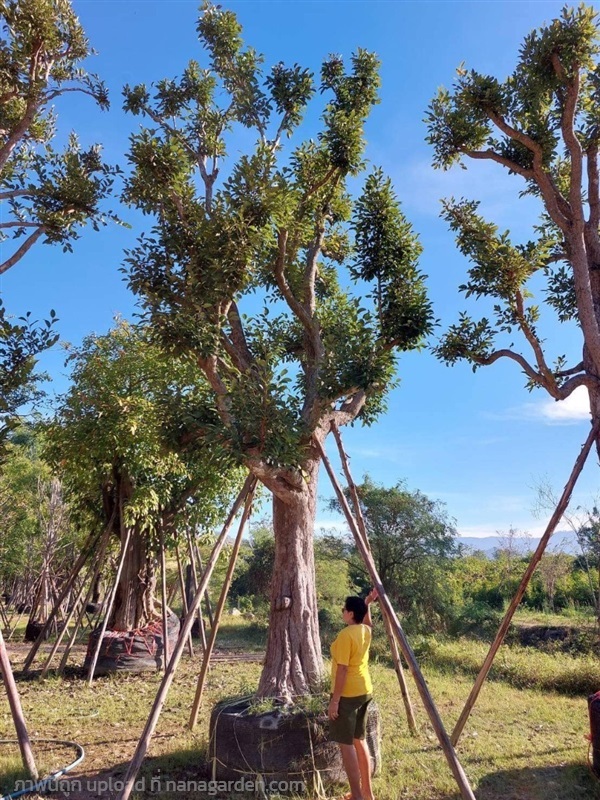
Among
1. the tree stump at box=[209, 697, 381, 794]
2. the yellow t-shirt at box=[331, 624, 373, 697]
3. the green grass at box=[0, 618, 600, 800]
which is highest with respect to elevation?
the yellow t-shirt at box=[331, 624, 373, 697]

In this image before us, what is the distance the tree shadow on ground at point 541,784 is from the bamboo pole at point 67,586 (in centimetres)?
789

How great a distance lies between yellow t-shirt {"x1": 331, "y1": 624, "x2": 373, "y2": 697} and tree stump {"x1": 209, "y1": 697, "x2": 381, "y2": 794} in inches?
31.6

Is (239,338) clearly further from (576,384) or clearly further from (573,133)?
(573,133)

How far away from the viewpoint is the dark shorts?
468 cm

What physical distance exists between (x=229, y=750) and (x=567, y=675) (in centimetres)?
680

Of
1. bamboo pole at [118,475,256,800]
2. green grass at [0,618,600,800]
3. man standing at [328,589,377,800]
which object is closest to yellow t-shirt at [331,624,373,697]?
man standing at [328,589,377,800]

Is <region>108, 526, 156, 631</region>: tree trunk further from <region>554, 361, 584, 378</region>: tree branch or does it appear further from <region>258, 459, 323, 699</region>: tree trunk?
<region>554, 361, 584, 378</region>: tree branch

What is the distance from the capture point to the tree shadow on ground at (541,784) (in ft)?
16.7

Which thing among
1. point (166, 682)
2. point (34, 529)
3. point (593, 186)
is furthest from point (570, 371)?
point (34, 529)

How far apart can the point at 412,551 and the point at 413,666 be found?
1214cm

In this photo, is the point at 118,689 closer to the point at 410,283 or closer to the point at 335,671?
the point at 335,671

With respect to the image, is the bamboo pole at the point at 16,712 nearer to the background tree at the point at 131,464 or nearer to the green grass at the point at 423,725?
the green grass at the point at 423,725

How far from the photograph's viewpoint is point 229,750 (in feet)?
17.5

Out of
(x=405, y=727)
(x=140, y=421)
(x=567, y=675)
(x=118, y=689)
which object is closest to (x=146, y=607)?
(x=118, y=689)
